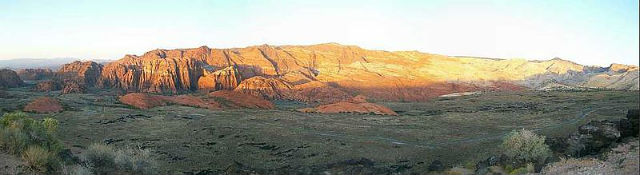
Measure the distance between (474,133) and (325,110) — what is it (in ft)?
76.2

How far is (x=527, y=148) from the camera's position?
22609 millimetres

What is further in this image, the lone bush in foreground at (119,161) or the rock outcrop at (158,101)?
the rock outcrop at (158,101)

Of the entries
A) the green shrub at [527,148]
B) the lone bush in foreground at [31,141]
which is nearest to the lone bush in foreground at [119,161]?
the lone bush in foreground at [31,141]

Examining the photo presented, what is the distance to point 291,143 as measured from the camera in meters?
34.0

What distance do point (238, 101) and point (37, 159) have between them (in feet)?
170

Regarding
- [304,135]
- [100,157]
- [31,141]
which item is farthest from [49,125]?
[304,135]

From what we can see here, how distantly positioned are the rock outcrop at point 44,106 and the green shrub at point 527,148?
4403cm

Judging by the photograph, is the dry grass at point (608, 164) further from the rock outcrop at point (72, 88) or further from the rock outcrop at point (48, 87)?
the rock outcrop at point (48, 87)

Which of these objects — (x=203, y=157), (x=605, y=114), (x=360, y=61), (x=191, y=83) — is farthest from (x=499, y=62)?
(x=203, y=157)

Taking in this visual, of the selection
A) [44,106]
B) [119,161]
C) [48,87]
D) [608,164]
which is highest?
[608,164]

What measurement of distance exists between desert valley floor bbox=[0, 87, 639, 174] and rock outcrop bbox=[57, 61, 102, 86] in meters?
42.6

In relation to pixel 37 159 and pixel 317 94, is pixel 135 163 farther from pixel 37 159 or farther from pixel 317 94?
pixel 317 94

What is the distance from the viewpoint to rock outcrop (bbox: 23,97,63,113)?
4903 cm

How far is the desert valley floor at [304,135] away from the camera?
28047mm
